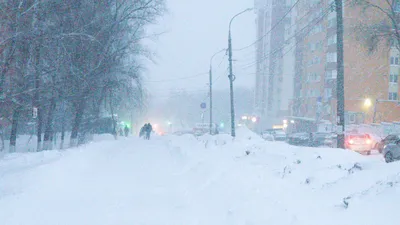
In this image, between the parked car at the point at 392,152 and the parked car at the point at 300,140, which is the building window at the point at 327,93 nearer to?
the parked car at the point at 300,140

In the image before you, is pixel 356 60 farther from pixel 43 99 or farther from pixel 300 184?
pixel 300 184

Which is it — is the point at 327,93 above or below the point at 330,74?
below

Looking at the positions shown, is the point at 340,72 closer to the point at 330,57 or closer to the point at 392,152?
the point at 392,152

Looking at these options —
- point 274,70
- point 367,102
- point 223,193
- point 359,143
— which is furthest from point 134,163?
point 274,70

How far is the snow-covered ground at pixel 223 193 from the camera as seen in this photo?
588 centimetres

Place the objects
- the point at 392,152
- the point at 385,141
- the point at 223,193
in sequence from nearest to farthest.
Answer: the point at 223,193 → the point at 392,152 → the point at 385,141

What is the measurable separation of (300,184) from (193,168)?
702cm

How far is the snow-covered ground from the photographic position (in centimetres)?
588

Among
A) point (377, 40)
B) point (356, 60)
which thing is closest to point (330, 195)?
point (377, 40)

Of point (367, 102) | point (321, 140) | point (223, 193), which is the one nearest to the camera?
point (223, 193)

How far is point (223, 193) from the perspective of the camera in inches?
365

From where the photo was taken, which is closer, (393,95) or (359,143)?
(359,143)

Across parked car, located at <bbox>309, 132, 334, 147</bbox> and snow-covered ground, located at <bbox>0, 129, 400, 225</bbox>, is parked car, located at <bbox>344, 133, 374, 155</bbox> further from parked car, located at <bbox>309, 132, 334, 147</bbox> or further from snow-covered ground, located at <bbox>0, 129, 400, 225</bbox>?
snow-covered ground, located at <bbox>0, 129, 400, 225</bbox>

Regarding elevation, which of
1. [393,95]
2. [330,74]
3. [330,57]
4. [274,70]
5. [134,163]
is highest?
[274,70]
